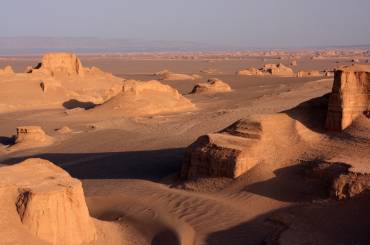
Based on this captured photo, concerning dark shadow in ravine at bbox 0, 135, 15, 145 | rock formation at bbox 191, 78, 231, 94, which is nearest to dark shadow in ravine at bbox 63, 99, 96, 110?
dark shadow in ravine at bbox 0, 135, 15, 145

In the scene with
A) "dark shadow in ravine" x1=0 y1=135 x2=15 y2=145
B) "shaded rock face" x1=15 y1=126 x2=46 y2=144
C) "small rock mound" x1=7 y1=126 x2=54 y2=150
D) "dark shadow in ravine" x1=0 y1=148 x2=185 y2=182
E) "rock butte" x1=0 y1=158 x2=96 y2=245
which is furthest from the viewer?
"dark shadow in ravine" x1=0 y1=135 x2=15 y2=145

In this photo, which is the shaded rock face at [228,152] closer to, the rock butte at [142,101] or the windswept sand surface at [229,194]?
the windswept sand surface at [229,194]

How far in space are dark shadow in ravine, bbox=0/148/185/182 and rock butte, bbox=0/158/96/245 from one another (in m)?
4.84

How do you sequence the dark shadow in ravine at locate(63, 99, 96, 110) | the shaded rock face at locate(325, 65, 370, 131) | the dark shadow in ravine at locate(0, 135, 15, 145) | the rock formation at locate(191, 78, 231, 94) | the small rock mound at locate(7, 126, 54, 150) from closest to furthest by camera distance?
1. the shaded rock face at locate(325, 65, 370, 131)
2. the small rock mound at locate(7, 126, 54, 150)
3. the dark shadow in ravine at locate(0, 135, 15, 145)
4. the dark shadow in ravine at locate(63, 99, 96, 110)
5. the rock formation at locate(191, 78, 231, 94)

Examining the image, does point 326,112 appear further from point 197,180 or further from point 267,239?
point 267,239

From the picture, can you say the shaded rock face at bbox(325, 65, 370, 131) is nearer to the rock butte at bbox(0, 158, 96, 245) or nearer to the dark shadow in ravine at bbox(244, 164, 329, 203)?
the dark shadow in ravine at bbox(244, 164, 329, 203)

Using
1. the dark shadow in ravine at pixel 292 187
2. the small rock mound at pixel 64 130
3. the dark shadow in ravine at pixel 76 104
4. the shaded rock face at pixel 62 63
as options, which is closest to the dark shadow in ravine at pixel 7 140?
the small rock mound at pixel 64 130

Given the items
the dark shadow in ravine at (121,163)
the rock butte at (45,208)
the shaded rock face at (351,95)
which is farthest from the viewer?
the dark shadow in ravine at (121,163)

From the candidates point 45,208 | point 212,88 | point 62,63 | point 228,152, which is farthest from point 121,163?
point 62,63

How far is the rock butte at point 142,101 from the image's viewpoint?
22.0 meters

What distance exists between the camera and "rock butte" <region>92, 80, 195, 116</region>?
22.0m

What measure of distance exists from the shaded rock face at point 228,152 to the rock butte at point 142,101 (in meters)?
12.6

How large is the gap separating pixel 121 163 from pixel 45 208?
747cm

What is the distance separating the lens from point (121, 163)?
42.5 ft
